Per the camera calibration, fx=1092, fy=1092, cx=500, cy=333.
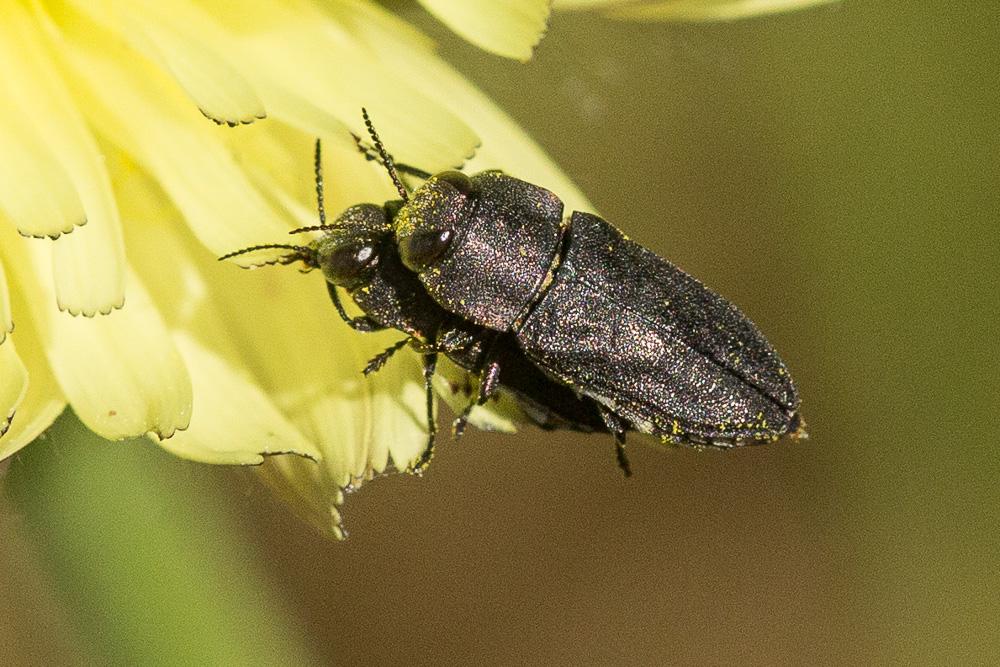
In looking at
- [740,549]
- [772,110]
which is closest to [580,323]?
[772,110]

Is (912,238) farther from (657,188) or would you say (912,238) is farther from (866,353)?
(657,188)

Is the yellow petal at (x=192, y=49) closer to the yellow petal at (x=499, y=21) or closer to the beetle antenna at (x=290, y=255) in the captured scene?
the beetle antenna at (x=290, y=255)

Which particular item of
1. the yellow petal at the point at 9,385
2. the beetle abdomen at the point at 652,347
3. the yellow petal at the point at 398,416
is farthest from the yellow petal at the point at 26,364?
the beetle abdomen at the point at 652,347

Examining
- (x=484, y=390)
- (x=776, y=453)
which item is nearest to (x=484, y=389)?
(x=484, y=390)

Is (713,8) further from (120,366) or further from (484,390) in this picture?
(120,366)

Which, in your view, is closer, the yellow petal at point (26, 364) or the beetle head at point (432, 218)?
the yellow petal at point (26, 364)

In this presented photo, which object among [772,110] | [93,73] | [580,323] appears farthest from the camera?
[772,110]
